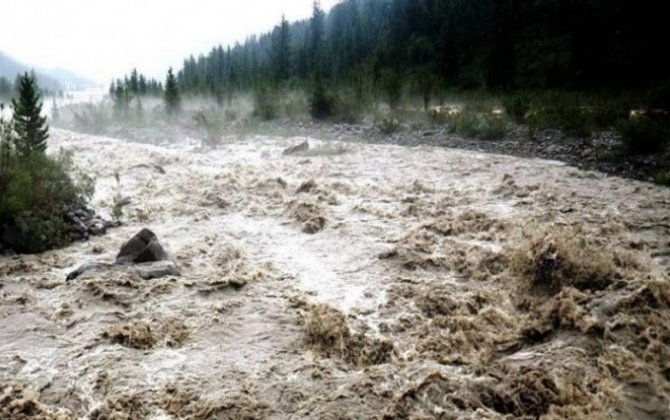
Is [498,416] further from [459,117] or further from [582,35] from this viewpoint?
[582,35]

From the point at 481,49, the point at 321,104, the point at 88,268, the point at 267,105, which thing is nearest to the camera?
the point at 88,268

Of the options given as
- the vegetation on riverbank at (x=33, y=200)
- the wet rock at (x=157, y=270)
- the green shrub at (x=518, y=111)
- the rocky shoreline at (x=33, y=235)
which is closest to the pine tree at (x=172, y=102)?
the green shrub at (x=518, y=111)

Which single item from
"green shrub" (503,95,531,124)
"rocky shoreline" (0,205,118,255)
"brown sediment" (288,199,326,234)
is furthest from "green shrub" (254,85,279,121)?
"rocky shoreline" (0,205,118,255)

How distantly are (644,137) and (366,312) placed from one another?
11.0m

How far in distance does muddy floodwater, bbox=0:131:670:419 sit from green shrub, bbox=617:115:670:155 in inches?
86.2

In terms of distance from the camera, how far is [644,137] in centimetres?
1386

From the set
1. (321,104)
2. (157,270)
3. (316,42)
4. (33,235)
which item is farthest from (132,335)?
(316,42)

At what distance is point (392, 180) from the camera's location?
48.9 feet

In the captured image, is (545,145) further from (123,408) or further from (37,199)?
(123,408)

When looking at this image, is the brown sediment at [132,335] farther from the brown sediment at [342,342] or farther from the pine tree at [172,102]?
the pine tree at [172,102]

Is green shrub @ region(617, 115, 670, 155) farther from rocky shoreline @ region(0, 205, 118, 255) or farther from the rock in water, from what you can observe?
rocky shoreline @ region(0, 205, 118, 255)

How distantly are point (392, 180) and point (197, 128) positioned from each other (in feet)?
76.2

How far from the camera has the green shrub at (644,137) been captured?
13828 millimetres

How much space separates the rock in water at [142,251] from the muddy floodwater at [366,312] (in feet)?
1.52
